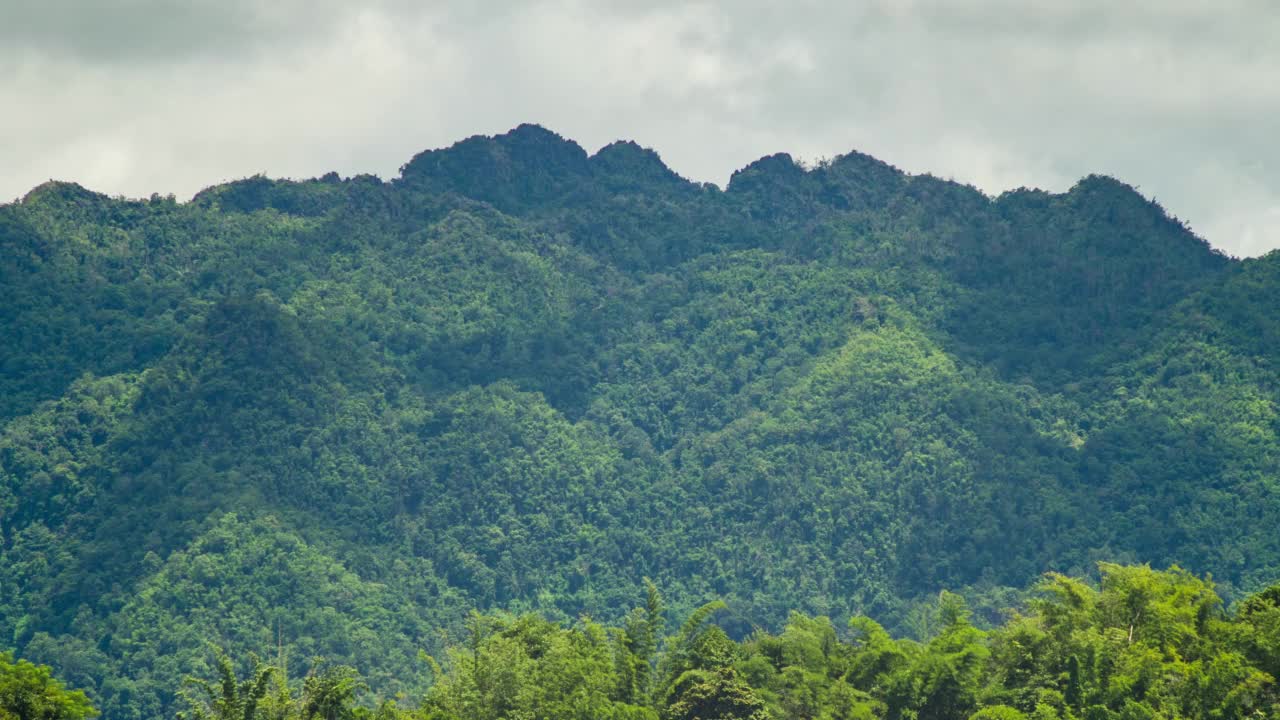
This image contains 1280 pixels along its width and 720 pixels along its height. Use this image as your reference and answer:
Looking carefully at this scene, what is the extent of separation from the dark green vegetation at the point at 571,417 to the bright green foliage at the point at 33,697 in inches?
1703

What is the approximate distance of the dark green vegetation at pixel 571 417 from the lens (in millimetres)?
86125

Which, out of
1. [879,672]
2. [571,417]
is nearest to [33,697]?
[879,672]

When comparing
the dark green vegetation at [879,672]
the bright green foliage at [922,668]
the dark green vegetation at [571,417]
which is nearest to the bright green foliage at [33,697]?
the dark green vegetation at [879,672]

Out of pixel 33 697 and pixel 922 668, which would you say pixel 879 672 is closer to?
pixel 922 668

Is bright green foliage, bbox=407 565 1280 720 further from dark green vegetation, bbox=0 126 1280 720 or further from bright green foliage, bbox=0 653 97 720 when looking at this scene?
dark green vegetation, bbox=0 126 1280 720

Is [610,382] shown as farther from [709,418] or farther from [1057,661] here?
[1057,661]

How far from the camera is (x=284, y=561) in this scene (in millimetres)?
84875

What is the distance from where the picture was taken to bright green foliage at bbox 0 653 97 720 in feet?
109

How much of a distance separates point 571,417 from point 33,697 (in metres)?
73.8

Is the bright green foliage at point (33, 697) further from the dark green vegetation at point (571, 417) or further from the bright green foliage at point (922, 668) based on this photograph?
the dark green vegetation at point (571, 417)

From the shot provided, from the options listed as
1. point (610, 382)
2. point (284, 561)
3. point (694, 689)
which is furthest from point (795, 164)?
point (694, 689)

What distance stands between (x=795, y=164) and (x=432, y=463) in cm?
4069

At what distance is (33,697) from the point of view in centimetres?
3350

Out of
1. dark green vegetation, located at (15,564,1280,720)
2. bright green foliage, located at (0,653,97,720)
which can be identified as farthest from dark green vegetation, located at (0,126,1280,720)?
bright green foliage, located at (0,653,97,720)
